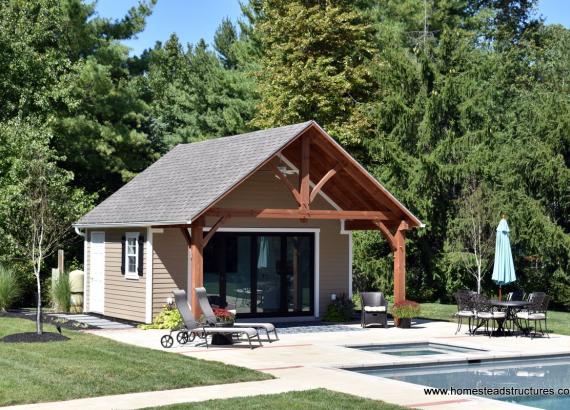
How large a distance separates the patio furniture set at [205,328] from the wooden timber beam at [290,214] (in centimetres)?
219

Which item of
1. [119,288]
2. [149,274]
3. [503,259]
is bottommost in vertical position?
[119,288]

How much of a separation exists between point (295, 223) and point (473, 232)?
7.55 m

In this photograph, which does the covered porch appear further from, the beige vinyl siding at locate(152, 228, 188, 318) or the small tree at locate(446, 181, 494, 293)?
the small tree at locate(446, 181, 494, 293)

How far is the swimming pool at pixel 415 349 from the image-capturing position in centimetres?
1739

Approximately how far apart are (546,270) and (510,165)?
3.82 m

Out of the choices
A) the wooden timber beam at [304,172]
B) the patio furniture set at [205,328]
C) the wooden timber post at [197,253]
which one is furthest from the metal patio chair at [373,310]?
the wooden timber post at [197,253]

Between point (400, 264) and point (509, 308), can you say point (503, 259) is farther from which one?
point (400, 264)

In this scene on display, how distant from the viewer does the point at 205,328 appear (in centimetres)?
1705

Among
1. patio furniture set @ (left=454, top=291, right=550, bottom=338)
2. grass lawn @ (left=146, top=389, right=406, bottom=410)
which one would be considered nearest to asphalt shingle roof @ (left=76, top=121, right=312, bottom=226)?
patio furniture set @ (left=454, top=291, right=550, bottom=338)

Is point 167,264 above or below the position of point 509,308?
above

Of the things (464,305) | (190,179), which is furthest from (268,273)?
(464,305)

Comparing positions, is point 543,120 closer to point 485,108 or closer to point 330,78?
point 485,108

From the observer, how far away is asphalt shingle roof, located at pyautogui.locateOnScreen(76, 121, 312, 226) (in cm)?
2003

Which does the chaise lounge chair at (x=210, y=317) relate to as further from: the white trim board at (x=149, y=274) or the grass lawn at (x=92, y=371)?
the white trim board at (x=149, y=274)
